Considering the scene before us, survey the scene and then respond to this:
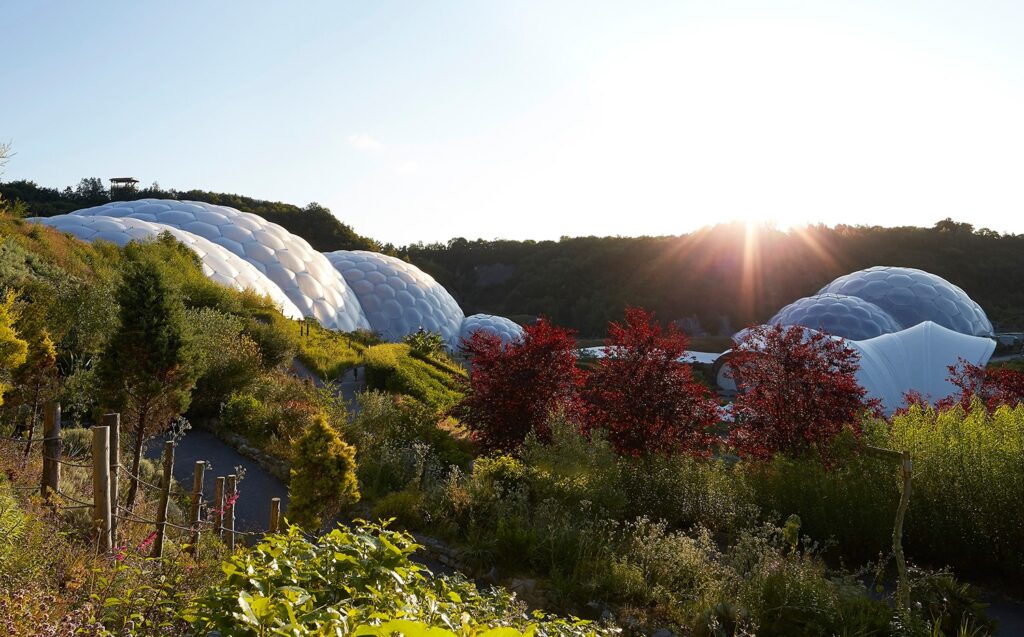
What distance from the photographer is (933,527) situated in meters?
6.44

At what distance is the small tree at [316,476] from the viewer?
650 cm

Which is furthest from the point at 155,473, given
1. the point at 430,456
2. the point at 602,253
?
the point at 602,253

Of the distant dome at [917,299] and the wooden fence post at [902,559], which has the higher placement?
the distant dome at [917,299]

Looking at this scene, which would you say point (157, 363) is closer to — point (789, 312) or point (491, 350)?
point (491, 350)

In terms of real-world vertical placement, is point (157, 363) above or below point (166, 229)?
below

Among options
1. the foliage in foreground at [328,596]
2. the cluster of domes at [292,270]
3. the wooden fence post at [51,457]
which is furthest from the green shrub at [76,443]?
the cluster of domes at [292,270]

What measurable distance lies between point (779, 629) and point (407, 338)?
20.4m

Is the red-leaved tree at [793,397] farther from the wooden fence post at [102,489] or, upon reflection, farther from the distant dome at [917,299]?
the distant dome at [917,299]

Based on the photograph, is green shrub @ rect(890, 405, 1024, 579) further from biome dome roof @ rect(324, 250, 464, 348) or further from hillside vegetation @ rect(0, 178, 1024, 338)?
hillside vegetation @ rect(0, 178, 1024, 338)

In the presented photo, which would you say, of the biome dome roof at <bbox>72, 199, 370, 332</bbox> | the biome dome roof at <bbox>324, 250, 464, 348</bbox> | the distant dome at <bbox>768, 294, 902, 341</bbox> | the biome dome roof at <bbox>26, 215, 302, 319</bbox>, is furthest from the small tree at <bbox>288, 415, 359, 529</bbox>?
the distant dome at <bbox>768, 294, 902, 341</bbox>

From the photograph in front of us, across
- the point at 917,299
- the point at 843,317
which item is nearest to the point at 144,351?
the point at 843,317

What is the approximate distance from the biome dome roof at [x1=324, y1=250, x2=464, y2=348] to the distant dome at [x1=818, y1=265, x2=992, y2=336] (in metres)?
19.7

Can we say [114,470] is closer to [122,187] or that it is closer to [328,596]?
[328,596]

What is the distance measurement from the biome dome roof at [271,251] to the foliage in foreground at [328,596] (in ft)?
73.0
